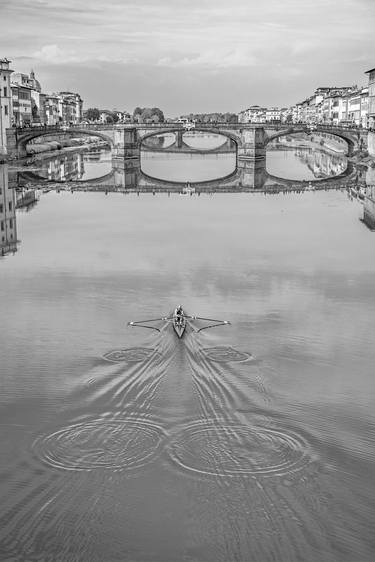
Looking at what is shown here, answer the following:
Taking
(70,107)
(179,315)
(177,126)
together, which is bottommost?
(179,315)

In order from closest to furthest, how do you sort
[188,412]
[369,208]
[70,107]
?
[188,412] < [369,208] < [70,107]

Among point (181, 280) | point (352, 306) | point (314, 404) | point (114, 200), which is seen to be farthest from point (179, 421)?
point (114, 200)

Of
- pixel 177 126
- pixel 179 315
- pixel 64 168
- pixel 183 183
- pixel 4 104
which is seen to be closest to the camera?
pixel 179 315

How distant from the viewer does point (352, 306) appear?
22.0 m

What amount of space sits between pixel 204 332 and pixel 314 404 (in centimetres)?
502

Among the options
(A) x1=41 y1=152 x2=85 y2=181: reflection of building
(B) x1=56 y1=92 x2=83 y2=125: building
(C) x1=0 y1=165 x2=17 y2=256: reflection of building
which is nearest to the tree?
(B) x1=56 y1=92 x2=83 y2=125: building

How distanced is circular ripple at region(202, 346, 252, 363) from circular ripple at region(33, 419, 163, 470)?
3893mm

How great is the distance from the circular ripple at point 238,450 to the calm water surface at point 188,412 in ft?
0.12

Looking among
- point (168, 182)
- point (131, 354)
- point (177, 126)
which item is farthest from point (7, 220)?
point (177, 126)

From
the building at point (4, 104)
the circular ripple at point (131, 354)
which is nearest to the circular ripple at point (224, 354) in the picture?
the circular ripple at point (131, 354)

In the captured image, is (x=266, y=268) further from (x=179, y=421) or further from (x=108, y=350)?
(x=179, y=421)

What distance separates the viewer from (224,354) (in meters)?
17.8

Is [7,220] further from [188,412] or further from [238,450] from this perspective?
[238,450]

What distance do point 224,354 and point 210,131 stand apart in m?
65.6
